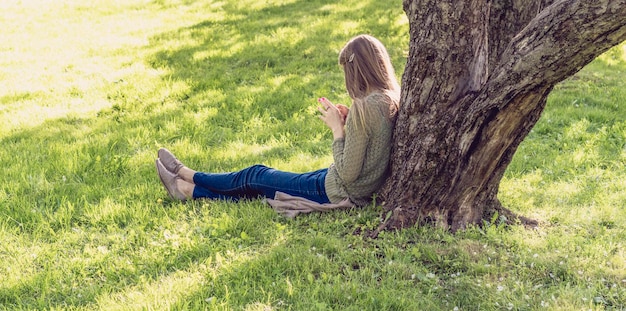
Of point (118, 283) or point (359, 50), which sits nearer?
point (118, 283)

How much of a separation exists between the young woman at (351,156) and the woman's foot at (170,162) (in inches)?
7.0

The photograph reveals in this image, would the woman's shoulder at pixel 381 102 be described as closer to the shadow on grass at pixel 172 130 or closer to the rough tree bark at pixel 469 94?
the rough tree bark at pixel 469 94

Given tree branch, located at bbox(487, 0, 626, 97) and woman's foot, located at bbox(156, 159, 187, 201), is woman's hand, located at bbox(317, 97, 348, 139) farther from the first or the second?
woman's foot, located at bbox(156, 159, 187, 201)

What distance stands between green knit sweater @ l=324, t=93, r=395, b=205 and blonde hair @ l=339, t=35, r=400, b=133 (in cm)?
4

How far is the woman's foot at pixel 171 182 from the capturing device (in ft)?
16.0

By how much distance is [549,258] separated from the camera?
3.80 meters

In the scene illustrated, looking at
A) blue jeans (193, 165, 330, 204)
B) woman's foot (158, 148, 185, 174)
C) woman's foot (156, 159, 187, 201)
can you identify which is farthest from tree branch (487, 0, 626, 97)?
woman's foot (158, 148, 185, 174)

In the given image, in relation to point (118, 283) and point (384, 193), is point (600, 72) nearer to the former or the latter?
point (384, 193)

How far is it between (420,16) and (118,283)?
2.71 m

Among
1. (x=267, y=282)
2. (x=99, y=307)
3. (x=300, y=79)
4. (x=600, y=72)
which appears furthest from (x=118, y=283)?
(x=600, y=72)

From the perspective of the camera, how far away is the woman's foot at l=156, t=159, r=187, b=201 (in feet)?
16.0

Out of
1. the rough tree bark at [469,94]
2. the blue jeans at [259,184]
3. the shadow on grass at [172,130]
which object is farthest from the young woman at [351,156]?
the shadow on grass at [172,130]

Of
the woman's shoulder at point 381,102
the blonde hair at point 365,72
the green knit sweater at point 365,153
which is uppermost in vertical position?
the blonde hair at point 365,72

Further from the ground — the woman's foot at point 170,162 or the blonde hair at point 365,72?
the blonde hair at point 365,72
